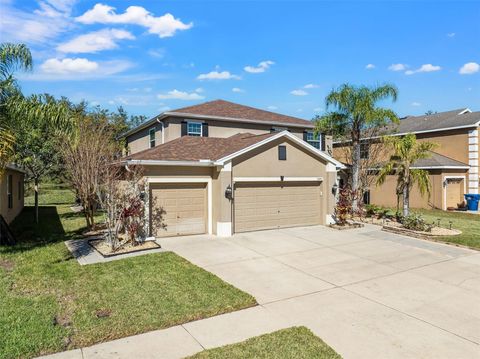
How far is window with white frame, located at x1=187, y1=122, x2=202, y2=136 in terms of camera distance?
1831cm

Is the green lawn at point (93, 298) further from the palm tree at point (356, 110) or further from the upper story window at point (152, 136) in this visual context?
the palm tree at point (356, 110)

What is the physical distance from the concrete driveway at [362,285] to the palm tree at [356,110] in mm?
6497

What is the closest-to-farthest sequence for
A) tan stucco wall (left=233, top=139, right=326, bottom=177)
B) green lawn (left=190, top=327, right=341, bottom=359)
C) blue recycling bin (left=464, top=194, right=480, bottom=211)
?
green lawn (left=190, top=327, right=341, bottom=359) < tan stucco wall (left=233, top=139, right=326, bottom=177) < blue recycling bin (left=464, top=194, right=480, bottom=211)

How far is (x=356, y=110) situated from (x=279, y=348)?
47.2 feet

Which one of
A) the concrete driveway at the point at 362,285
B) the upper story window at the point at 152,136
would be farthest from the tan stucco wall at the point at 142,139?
the concrete driveway at the point at 362,285

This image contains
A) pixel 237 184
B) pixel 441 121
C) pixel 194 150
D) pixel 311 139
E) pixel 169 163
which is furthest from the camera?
pixel 441 121

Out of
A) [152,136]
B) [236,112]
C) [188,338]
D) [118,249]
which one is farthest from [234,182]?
[152,136]

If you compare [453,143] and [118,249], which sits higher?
[453,143]

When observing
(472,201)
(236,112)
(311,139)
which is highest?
(236,112)

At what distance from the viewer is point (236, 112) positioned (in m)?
20.5

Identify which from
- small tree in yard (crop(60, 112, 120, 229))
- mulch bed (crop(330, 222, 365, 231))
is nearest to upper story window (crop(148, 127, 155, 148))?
small tree in yard (crop(60, 112, 120, 229))

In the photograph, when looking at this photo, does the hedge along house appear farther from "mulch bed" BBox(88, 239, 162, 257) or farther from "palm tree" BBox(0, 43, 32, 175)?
"palm tree" BBox(0, 43, 32, 175)

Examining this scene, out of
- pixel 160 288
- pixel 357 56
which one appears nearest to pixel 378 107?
pixel 357 56

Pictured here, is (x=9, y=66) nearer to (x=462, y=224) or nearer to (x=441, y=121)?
(x=462, y=224)
